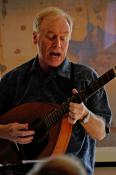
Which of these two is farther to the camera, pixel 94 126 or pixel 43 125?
pixel 43 125

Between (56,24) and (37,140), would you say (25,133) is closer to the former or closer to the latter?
(37,140)

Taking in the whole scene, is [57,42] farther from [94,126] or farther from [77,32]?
[77,32]

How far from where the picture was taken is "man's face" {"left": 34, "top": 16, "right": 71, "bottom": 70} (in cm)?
161

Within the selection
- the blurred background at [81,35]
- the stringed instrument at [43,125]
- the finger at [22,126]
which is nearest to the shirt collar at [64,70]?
the stringed instrument at [43,125]

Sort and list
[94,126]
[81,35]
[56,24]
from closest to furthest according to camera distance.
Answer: [94,126] < [56,24] < [81,35]

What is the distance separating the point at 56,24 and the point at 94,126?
0.47 meters

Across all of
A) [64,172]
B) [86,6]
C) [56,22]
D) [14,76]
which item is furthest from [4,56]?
[64,172]

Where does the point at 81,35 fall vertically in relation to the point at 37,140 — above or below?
above

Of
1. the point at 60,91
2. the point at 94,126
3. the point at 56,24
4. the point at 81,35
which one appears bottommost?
the point at 94,126

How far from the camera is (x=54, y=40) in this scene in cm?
162

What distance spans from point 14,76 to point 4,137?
0.29m

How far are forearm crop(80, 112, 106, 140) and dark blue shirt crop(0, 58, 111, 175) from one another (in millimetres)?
49

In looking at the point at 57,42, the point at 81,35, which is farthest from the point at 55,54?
the point at 81,35


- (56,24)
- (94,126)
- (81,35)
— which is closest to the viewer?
(94,126)
